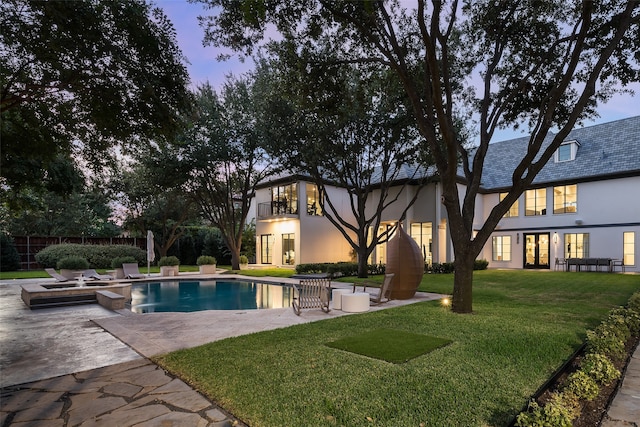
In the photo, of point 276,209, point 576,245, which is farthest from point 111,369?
point 576,245

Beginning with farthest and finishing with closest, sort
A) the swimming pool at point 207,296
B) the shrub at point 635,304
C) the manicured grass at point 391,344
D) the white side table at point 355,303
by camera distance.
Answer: the swimming pool at point 207,296
the white side table at point 355,303
the shrub at point 635,304
the manicured grass at point 391,344

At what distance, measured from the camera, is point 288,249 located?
76.9 ft

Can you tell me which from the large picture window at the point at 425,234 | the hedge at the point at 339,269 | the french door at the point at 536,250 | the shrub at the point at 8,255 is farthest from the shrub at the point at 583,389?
the shrub at the point at 8,255

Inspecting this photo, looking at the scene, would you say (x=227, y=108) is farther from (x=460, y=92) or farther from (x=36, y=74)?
(x=36, y=74)

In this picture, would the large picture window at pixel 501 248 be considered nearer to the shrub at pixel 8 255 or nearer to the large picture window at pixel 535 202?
the large picture window at pixel 535 202

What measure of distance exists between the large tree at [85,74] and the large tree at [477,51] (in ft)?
8.00

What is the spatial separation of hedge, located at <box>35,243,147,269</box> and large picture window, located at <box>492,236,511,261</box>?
75.1 feet

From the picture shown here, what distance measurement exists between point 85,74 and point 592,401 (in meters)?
7.35

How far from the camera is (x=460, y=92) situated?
1145 centimetres

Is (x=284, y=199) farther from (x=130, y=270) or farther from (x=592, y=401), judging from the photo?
(x=592, y=401)

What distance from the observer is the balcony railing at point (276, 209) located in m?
22.8

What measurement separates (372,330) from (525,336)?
7.90 ft

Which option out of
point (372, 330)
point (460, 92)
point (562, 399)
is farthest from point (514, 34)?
point (562, 399)

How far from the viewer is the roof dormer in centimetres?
2198
